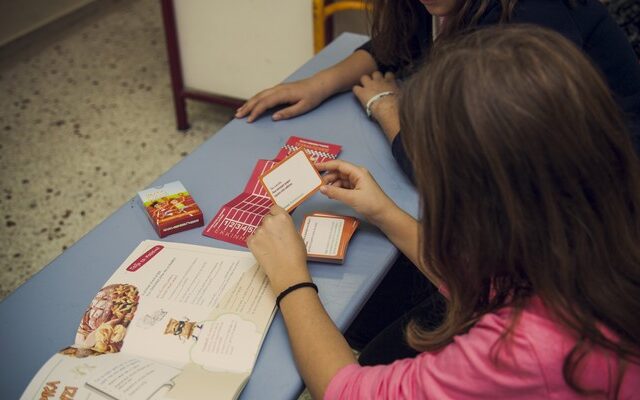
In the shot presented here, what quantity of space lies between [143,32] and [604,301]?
3.26 metres

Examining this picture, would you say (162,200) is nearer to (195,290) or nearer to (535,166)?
(195,290)

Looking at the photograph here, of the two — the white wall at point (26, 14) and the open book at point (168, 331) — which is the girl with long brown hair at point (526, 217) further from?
the white wall at point (26, 14)

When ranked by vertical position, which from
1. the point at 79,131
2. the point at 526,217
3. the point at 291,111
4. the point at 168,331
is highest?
the point at 526,217

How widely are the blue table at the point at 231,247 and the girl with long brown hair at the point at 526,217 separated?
17cm

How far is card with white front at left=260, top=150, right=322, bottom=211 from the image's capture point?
99 centimetres

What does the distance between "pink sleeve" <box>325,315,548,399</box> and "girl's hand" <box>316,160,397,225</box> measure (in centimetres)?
31

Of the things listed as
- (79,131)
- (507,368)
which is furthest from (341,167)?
(79,131)

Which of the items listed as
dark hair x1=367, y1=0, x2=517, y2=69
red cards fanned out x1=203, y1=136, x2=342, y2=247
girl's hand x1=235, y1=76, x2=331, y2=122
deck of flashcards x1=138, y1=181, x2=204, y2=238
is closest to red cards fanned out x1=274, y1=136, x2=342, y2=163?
red cards fanned out x1=203, y1=136, x2=342, y2=247

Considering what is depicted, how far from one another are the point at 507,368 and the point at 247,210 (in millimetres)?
545

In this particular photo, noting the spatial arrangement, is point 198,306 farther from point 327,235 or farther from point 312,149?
point 312,149

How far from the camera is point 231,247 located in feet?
3.14

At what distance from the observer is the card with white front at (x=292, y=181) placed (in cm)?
99

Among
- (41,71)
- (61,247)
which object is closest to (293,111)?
(61,247)

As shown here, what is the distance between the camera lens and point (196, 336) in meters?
0.79
